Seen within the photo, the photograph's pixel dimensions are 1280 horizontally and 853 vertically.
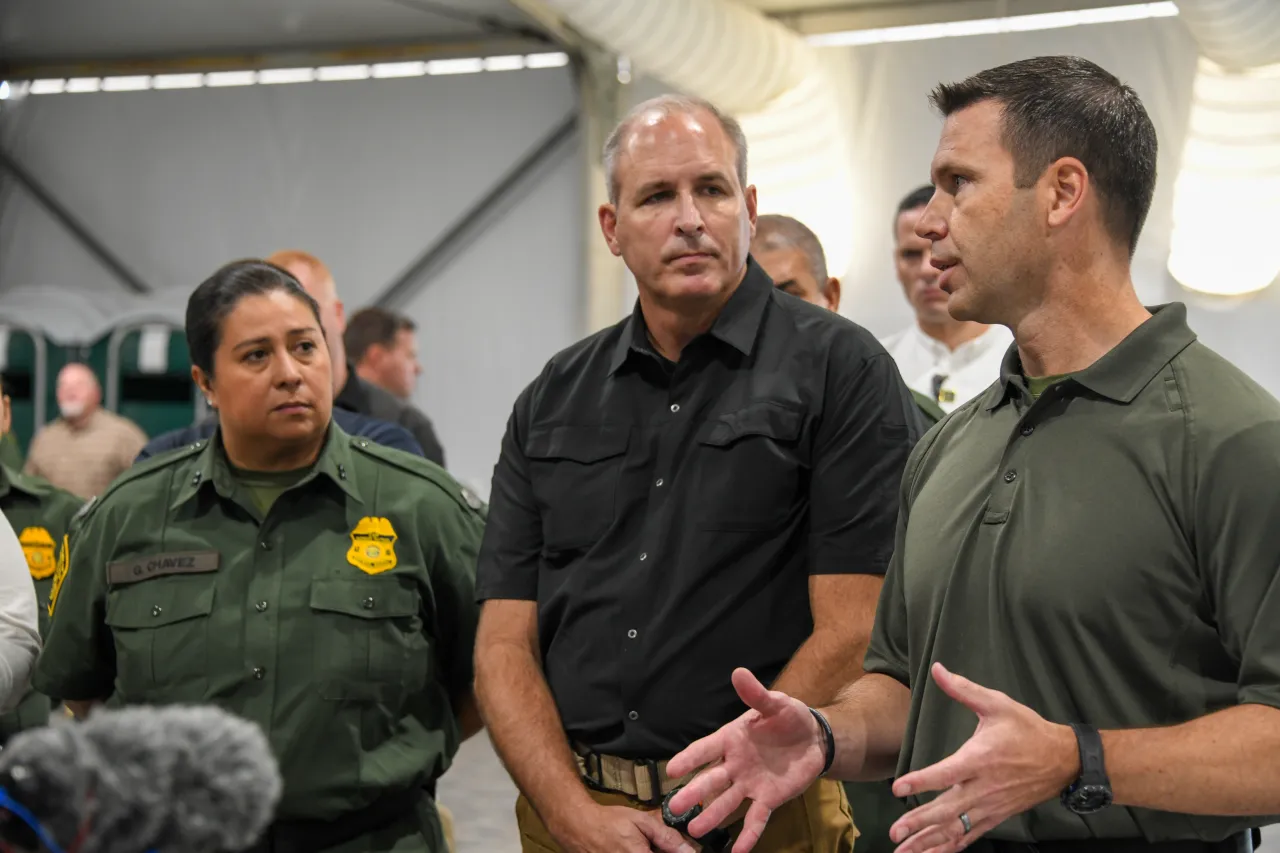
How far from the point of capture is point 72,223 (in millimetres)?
9266

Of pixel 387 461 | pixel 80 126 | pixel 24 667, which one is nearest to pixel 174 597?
→ pixel 24 667

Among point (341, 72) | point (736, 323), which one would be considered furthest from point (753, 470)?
point (341, 72)

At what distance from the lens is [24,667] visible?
8.07ft

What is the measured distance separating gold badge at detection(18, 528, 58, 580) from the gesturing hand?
2.29 metres

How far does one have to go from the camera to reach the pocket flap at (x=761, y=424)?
6.79 ft

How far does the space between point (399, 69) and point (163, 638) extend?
21.6 feet

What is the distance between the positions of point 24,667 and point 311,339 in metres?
0.77

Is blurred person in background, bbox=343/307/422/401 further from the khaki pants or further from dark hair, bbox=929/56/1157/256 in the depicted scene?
dark hair, bbox=929/56/1157/256

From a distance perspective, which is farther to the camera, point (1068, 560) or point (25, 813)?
point (1068, 560)

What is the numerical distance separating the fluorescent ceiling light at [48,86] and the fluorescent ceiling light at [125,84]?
0.33 m

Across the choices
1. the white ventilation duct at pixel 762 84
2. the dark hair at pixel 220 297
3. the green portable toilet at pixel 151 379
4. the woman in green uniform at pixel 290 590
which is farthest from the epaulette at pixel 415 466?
the green portable toilet at pixel 151 379

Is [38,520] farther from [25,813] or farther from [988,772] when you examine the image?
[25,813]

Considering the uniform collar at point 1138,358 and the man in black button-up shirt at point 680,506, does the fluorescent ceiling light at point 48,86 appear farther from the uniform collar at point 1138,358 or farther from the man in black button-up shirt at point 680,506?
the uniform collar at point 1138,358

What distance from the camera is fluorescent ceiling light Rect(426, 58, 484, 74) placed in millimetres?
8344
